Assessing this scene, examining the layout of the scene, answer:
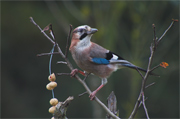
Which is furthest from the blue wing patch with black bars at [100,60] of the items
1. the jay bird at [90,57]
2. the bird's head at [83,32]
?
the bird's head at [83,32]

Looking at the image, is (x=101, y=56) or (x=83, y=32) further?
(x=101, y=56)

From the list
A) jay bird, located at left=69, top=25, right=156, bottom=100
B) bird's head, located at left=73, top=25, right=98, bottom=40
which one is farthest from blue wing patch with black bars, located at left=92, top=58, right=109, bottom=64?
bird's head, located at left=73, top=25, right=98, bottom=40

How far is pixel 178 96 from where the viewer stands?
4.84 metres

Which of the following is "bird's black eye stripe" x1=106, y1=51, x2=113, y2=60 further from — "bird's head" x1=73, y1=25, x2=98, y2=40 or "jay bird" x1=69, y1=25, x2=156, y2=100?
"bird's head" x1=73, y1=25, x2=98, y2=40

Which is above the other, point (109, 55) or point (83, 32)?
point (83, 32)

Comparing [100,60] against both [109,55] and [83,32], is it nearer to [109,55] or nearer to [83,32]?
[109,55]

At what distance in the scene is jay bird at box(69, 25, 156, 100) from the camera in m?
2.36

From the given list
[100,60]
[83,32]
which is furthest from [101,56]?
[83,32]

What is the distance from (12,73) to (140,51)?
2.94 metres

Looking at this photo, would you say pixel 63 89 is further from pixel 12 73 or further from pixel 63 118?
pixel 63 118

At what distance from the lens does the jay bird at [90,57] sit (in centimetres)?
236

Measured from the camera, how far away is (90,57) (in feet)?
7.95

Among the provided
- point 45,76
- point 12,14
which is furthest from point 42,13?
point 45,76

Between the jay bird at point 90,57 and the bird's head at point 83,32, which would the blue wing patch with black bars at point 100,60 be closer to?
the jay bird at point 90,57
